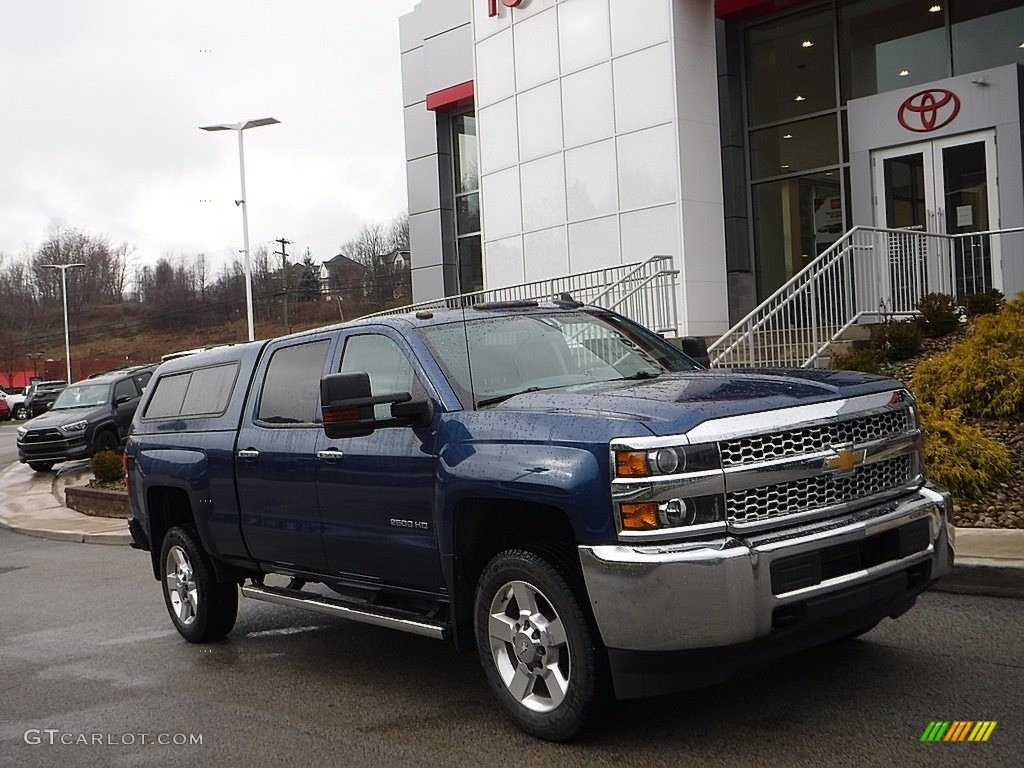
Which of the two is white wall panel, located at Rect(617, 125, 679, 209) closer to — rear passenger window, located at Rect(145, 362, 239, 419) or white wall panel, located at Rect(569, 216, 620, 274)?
white wall panel, located at Rect(569, 216, 620, 274)

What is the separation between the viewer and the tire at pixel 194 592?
759 cm

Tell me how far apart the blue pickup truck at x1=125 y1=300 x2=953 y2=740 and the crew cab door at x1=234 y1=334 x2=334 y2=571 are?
0.02 metres

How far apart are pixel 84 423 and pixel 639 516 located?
2168 centimetres

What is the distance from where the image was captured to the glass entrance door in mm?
16266

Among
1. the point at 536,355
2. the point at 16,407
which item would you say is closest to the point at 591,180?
the point at 536,355

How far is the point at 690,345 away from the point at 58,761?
4.05m

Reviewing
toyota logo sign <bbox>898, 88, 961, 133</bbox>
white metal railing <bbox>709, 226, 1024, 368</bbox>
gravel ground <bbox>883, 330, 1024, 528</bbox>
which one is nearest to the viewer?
gravel ground <bbox>883, 330, 1024, 528</bbox>

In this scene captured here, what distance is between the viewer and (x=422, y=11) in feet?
95.8

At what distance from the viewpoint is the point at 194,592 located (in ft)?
25.4

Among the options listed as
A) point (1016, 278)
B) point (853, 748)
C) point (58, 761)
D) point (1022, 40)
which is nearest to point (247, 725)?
point (58, 761)

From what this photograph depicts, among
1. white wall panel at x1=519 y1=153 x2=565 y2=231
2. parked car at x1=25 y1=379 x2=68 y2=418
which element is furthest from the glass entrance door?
parked car at x1=25 y1=379 x2=68 y2=418

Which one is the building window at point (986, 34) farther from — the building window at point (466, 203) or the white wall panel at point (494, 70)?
the building window at point (466, 203)

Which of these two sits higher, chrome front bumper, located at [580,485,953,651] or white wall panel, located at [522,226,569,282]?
white wall panel, located at [522,226,569,282]

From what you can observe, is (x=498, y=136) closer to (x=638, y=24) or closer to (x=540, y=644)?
(x=638, y=24)
